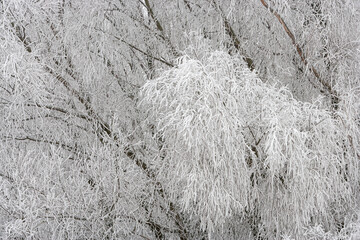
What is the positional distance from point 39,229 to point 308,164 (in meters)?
2.00

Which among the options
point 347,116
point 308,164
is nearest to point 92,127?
point 308,164

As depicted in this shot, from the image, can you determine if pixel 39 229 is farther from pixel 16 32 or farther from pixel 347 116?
pixel 347 116

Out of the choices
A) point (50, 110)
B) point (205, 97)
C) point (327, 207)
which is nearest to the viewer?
point (205, 97)

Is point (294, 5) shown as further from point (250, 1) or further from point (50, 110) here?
point (50, 110)

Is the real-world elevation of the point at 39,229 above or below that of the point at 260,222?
above

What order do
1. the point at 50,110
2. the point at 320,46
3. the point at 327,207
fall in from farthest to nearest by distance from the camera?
1. the point at 50,110
2. the point at 320,46
3. the point at 327,207

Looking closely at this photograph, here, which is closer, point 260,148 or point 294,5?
point 260,148

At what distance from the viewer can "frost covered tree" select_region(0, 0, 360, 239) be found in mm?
2850

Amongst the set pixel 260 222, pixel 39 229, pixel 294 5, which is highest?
pixel 294 5

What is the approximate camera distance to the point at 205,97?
2799 millimetres

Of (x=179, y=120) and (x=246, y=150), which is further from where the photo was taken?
(x=246, y=150)

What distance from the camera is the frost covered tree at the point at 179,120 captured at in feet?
9.35

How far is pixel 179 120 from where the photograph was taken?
112 inches

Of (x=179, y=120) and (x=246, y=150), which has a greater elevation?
(x=179, y=120)
